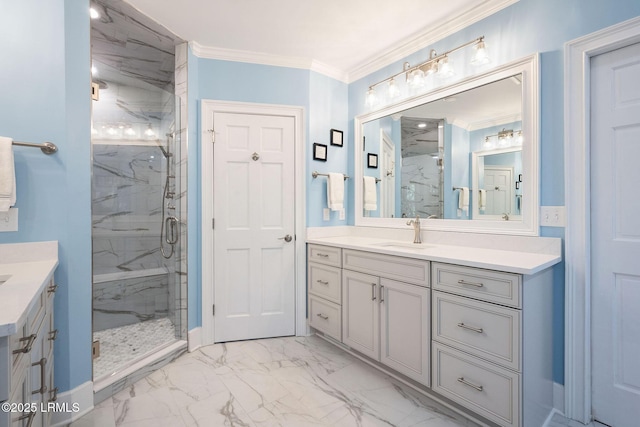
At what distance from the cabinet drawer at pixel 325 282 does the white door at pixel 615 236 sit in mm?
1549

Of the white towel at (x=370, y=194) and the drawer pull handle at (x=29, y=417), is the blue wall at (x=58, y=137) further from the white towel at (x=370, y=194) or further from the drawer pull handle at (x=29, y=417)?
the white towel at (x=370, y=194)

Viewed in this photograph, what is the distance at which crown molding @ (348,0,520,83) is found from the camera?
205 centimetres

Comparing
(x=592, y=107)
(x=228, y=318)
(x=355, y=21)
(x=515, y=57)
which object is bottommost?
(x=228, y=318)

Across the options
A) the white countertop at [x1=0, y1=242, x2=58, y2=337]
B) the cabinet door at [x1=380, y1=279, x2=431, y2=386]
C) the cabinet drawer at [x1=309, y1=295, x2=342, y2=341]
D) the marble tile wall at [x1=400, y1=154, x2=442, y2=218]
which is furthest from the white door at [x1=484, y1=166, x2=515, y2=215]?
the white countertop at [x1=0, y1=242, x2=58, y2=337]

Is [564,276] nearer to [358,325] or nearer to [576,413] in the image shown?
[576,413]

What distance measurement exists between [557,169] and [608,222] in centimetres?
36

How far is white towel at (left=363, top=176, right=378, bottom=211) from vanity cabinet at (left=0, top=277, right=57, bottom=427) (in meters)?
2.33

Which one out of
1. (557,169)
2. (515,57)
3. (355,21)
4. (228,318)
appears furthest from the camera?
(228,318)

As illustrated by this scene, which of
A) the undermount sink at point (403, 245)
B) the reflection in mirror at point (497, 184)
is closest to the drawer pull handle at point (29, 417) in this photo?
the undermount sink at point (403, 245)

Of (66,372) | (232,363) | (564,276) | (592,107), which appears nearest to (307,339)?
(232,363)

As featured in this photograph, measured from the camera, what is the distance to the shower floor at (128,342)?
87.4 inches

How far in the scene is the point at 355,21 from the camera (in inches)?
90.6

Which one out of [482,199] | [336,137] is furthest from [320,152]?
[482,199]

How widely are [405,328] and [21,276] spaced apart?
1.92 meters
